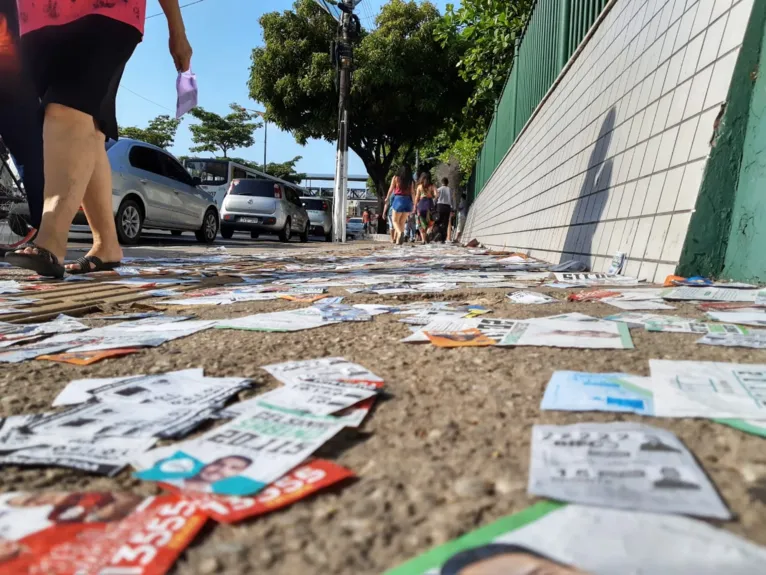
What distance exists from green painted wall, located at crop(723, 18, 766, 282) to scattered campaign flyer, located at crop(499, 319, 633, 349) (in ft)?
2.56

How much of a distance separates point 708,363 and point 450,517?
758 mm

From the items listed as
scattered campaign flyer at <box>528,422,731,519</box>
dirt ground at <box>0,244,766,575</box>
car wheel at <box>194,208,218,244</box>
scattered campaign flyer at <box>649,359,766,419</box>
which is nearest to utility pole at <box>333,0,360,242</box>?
car wheel at <box>194,208,218,244</box>

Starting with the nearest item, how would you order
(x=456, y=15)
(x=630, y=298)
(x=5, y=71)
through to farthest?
(x=630, y=298)
(x=5, y=71)
(x=456, y=15)

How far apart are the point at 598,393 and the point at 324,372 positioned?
0.49m

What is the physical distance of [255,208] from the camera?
1359 centimetres

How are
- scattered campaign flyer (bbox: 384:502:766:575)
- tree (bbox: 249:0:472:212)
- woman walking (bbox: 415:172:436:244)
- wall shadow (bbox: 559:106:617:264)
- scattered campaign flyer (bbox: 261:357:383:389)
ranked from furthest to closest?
tree (bbox: 249:0:472:212), woman walking (bbox: 415:172:436:244), wall shadow (bbox: 559:106:617:264), scattered campaign flyer (bbox: 261:357:383:389), scattered campaign flyer (bbox: 384:502:766:575)

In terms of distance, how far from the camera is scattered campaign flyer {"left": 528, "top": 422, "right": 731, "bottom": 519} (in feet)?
1.97

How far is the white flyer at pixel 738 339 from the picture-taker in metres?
1.29

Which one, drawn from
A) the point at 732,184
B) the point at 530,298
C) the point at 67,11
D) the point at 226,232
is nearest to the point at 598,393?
the point at 530,298

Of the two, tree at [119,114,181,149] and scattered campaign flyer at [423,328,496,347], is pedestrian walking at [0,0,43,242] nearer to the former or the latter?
scattered campaign flyer at [423,328,496,347]

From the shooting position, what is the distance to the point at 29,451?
79cm

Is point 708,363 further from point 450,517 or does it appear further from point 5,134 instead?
point 5,134

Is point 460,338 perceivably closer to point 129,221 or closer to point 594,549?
point 594,549

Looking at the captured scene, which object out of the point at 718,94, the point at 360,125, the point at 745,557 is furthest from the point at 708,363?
the point at 360,125
